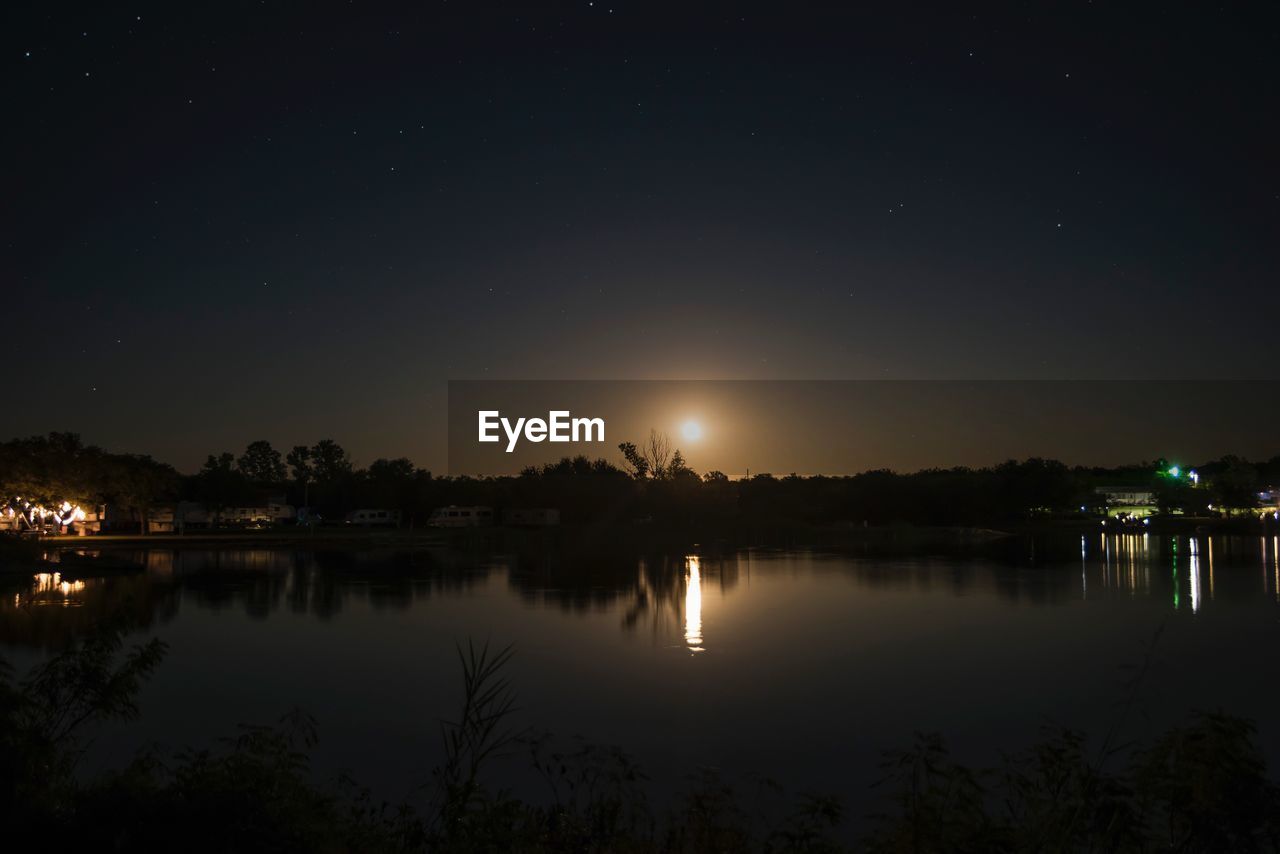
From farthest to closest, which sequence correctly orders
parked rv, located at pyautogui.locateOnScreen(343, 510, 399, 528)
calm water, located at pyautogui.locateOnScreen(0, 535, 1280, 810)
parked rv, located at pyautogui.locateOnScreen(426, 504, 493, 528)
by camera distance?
parked rv, located at pyautogui.locateOnScreen(343, 510, 399, 528)
parked rv, located at pyautogui.locateOnScreen(426, 504, 493, 528)
calm water, located at pyautogui.locateOnScreen(0, 535, 1280, 810)

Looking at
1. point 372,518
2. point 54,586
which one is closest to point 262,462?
point 372,518

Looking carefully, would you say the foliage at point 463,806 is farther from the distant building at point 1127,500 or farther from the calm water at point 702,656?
the distant building at point 1127,500

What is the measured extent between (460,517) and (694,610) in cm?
6558

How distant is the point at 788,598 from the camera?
29.7m

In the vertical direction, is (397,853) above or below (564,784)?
above

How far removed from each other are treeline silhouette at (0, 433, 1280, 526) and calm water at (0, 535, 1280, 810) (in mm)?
27480

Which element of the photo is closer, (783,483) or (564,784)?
(564,784)

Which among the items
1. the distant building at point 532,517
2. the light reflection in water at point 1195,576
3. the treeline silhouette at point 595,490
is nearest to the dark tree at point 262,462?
the treeline silhouette at point 595,490

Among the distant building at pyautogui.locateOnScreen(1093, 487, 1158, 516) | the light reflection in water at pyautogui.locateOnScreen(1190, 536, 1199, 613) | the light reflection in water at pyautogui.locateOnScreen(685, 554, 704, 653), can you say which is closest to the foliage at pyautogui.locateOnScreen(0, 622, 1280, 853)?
the light reflection in water at pyautogui.locateOnScreen(685, 554, 704, 653)

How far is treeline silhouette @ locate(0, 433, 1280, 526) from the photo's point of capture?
60.7m

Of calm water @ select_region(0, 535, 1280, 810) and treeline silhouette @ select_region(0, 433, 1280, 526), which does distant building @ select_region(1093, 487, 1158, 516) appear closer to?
treeline silhouette @ select_region(0, 433, 1280, 526)

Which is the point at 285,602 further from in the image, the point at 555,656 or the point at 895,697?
the point at 895,697

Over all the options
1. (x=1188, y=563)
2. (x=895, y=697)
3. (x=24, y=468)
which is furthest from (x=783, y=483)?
(x=895, y=697)

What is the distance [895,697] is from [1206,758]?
10009 millimetres
